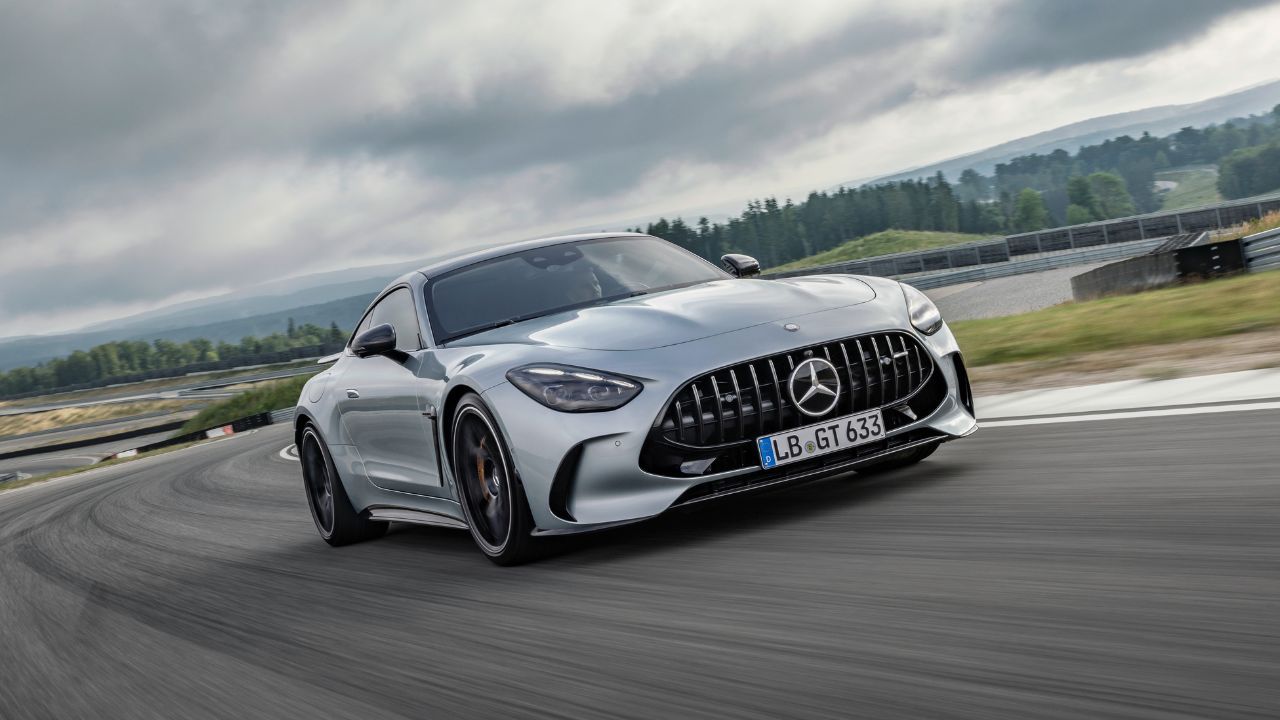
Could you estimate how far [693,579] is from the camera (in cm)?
417

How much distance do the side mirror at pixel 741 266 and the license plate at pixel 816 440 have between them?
178cm

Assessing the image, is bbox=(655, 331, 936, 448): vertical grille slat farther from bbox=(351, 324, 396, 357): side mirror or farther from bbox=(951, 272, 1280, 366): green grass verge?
bbox=(951, 272, 1280, 366): green grass verge

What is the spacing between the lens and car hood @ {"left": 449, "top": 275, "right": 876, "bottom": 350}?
479 centimetres

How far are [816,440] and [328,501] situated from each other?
3501 mm

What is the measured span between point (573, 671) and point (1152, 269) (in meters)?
14.8

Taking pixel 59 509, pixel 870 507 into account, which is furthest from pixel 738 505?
pixel 59 509

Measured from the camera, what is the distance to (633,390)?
179 inches

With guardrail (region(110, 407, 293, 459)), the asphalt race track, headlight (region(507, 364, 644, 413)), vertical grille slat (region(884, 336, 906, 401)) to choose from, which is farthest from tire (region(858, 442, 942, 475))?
guardrail (region(110, 407, 293, 459))

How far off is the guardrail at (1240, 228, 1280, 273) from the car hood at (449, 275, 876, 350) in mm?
10040

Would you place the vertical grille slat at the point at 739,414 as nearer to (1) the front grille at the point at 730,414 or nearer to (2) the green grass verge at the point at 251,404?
(1) the front grille at the point at 730,414

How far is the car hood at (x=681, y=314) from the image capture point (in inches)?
188

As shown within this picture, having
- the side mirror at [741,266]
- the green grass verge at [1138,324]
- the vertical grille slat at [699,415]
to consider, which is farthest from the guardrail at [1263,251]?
the vertical grille slat at [699,415]

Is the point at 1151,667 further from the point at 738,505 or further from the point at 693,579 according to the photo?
the point at 738,505

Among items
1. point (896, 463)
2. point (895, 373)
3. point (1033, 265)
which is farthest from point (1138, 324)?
point (1033, 265)
